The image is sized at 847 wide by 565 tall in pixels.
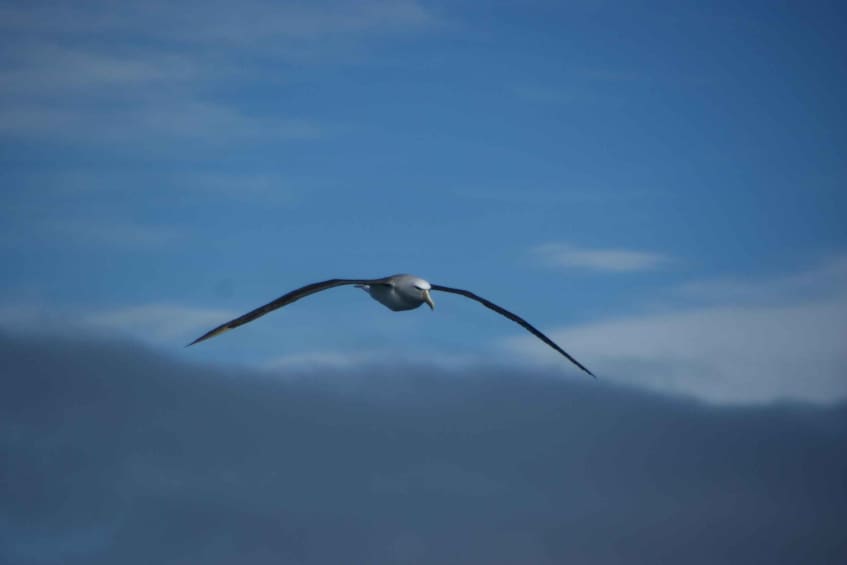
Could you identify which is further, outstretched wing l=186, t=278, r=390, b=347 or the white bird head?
the white bird head

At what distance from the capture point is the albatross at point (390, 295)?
115 ft

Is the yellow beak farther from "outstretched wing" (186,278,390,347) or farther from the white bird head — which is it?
"outstretched wing" (186,278,390,347)

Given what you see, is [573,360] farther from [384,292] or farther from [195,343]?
[195,343]

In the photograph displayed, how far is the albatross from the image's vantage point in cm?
3491

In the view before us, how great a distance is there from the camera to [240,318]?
3478cm

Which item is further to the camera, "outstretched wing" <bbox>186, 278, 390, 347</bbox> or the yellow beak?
the yellow beak

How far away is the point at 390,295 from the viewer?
39.1 meters

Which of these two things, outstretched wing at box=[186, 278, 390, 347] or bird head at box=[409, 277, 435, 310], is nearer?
outstretched wing at box=[186, 278, 390, 347]

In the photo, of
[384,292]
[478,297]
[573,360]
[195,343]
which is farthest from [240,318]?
[573,360]

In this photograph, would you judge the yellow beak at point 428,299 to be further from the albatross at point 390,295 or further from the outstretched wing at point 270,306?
the outstretched wing at point 270,306

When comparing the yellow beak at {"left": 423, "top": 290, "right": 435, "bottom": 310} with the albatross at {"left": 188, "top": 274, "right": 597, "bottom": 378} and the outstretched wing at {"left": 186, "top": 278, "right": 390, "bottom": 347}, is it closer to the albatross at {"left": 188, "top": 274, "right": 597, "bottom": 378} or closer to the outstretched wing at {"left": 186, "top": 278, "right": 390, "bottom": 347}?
the albatross at {"left": 188, "top": 274, "right": 597, "bottom": 378}

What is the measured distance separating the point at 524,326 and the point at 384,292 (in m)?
7.36

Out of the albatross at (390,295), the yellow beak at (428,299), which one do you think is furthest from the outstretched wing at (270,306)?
the yellow beak at (428,299)

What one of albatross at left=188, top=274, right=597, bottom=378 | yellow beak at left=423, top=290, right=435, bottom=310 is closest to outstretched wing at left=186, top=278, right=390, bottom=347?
albatross at left=188, top=274, right=597, bottom=378
